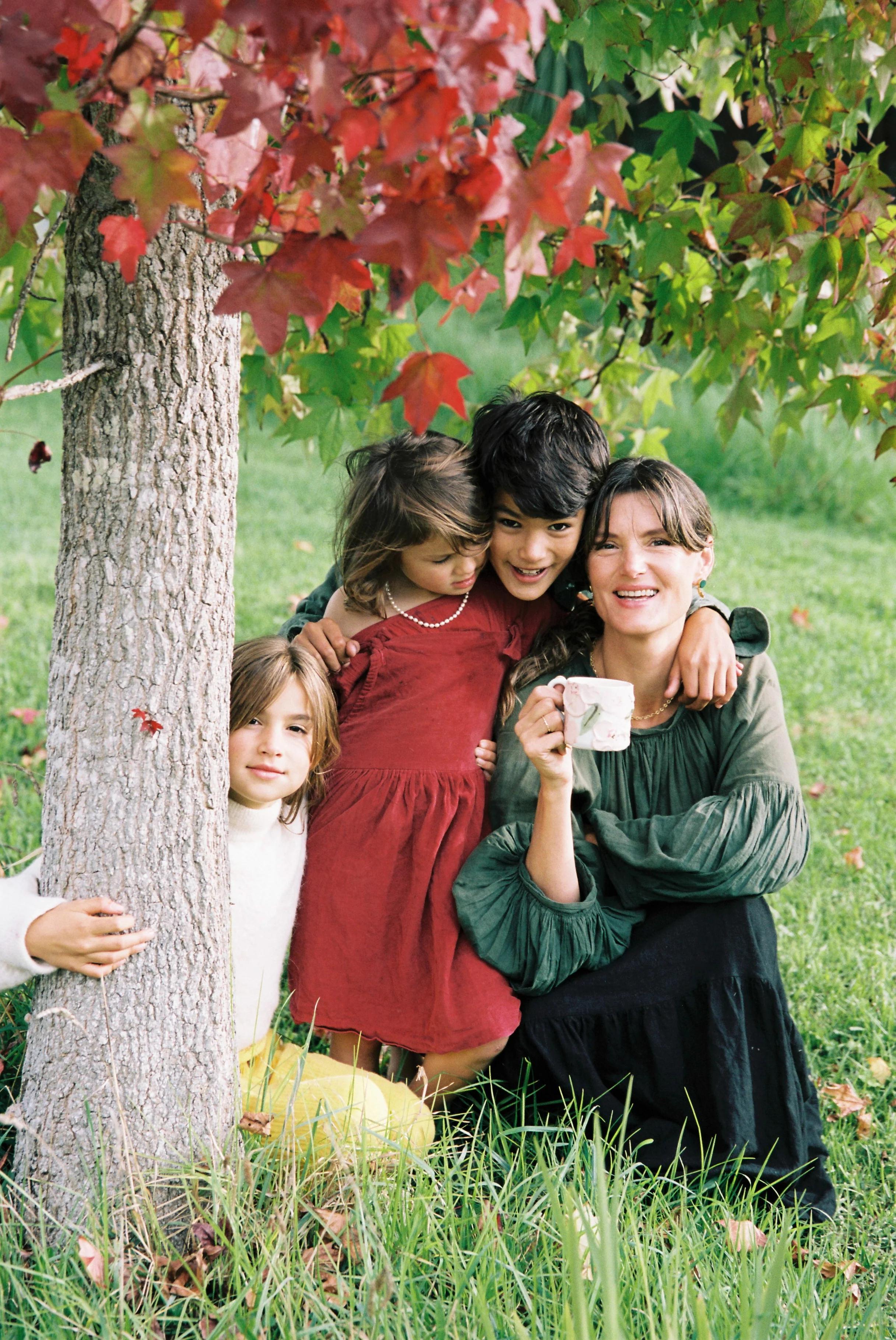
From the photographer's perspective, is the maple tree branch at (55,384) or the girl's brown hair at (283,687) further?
the girl's brown hair at (283,687)

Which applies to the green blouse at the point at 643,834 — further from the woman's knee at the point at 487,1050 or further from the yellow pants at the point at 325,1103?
the yellow pants at the point at 325,1103

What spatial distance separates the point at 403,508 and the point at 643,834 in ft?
2.77

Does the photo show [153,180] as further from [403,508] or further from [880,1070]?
[880,1070]

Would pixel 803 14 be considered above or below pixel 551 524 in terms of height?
above

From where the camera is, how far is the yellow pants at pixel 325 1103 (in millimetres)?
1937

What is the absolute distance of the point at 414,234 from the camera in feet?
3.80

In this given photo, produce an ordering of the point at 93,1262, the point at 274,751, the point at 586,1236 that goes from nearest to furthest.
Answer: the point at 93,1262 → the point at 586,1236 → the point at 274,751

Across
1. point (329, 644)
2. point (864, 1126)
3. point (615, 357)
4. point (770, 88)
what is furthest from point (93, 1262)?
point (770, 88)

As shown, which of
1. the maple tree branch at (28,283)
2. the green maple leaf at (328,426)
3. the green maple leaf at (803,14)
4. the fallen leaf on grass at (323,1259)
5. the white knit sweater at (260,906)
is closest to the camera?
the maple tree branch at (28,283)

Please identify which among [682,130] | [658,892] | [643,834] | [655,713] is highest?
[682,130]

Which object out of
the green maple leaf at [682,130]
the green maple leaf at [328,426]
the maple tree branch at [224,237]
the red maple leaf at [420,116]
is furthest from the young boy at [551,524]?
the red maple leaf at [420,116]

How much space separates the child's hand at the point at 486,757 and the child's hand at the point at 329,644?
13.8 inches

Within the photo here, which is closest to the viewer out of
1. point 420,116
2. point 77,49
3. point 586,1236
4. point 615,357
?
point 420,116

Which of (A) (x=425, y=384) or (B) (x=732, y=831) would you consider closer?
(A) (x=425, y=384)
